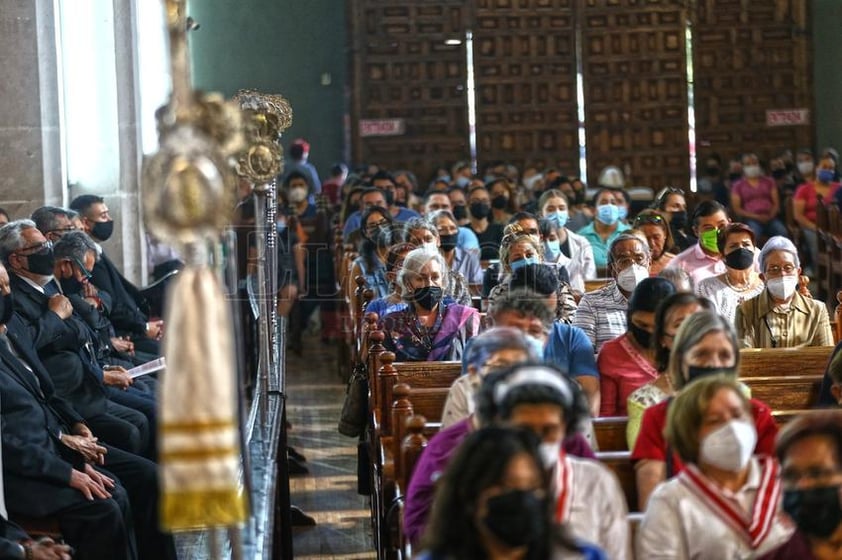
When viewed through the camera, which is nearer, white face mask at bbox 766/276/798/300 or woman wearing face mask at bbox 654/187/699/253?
white face mask at bbox 766/276/798/300

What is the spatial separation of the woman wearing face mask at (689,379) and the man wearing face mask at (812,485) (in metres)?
0.68

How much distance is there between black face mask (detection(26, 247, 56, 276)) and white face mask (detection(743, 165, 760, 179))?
11.7m

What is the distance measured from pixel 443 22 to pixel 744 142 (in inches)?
174

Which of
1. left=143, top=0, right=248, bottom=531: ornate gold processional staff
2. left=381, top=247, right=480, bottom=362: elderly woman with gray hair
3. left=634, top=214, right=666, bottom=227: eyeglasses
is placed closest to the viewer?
left=143, top=0, right=248, bottom=531: ornate gold processional staff

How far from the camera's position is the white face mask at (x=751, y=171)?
1744 cm

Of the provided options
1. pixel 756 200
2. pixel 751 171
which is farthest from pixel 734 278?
pixel 751 171

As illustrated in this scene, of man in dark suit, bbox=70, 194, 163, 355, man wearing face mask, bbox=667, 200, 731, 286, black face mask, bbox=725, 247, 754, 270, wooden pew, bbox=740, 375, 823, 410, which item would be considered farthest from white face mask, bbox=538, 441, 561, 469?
man in dark suit, bbox=70, 194, 163, 355

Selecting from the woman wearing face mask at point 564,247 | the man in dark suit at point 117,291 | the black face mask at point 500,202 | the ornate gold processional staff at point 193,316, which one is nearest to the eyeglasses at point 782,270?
the woman wearing face mask at point 564,247

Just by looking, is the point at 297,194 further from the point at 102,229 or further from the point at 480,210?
the point at 102,229

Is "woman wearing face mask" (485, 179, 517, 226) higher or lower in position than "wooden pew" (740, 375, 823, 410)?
higher

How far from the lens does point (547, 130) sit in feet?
66.4

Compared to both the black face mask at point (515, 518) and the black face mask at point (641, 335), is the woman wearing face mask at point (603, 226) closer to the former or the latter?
the black face mask at point (641, 335)

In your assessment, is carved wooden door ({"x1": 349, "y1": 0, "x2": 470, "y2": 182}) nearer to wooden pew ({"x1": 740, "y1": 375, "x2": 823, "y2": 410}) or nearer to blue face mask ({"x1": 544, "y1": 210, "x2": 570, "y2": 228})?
blue face mask ({"x1": 544, "y1": 210, "x2": 570, "y2": 228})

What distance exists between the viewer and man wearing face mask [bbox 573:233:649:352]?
749 centimetres
